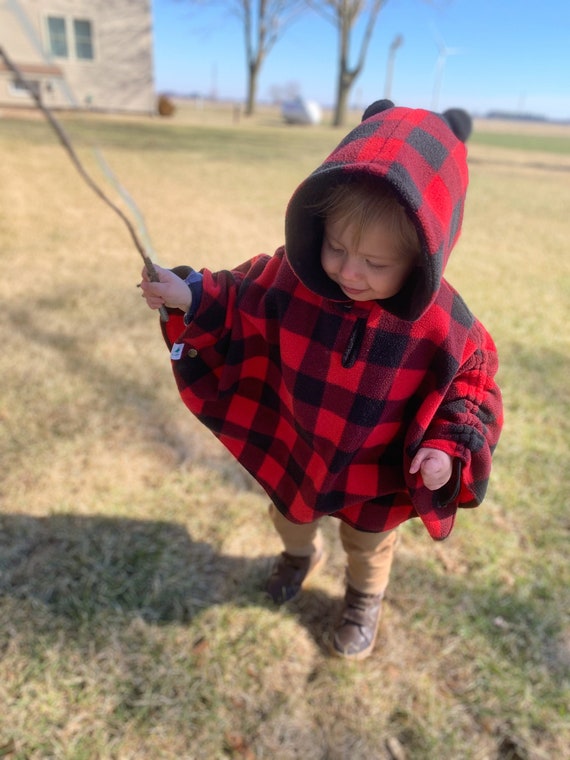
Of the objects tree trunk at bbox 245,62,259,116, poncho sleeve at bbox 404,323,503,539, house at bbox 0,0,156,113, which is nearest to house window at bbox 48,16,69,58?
house at bbox 0,0,156,113

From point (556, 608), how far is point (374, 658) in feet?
1.75

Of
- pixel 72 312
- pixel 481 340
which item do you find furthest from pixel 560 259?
pixel 481 340

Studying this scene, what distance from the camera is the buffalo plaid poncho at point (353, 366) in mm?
879

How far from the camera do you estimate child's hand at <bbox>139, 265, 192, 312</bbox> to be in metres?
0.96

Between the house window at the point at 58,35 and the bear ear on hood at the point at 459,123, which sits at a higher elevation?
the bear ear on hood at the point at 459,123

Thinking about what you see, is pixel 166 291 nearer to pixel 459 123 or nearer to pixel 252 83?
pixel 459 123

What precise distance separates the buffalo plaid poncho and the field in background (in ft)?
1.29

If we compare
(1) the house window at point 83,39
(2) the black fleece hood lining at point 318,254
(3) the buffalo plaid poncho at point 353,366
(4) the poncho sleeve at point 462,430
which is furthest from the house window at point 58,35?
(4) the poncho sleeve at point 462,430

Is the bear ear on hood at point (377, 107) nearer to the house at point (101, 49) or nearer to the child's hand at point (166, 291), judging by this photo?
the child's hand at point (166, 291)

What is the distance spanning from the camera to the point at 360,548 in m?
1.34

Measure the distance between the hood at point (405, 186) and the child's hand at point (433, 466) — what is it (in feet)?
0.84

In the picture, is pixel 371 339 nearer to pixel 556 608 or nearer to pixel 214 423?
pixel 214 423

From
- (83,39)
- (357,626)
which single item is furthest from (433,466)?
(83,39)

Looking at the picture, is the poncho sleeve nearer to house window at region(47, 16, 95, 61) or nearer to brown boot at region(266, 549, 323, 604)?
brown boot at region(266, 549, 323, 604)
